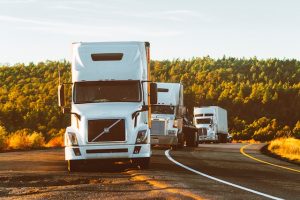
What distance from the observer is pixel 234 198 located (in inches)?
487

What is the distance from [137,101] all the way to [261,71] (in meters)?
177

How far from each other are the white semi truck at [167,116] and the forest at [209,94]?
42075 millimetres

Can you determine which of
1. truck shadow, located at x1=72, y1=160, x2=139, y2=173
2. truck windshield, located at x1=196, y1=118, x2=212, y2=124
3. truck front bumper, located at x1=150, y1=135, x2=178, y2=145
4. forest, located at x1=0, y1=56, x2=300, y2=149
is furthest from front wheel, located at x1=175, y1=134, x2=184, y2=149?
forest, located at x1=0, y1=56, x2=300, y2=149

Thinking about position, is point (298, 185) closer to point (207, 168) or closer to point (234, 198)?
point (234, 198)

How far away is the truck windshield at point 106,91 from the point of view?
20.0 m

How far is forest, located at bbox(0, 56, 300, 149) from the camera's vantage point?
94.8 meters

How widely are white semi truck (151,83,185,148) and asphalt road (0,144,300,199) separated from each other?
1258cm

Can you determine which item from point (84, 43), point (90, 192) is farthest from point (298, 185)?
point (84, 43)

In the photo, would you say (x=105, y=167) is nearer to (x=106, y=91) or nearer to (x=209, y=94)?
(x=106, y=91)

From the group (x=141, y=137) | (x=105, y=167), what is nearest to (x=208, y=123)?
(x=105, y=167)

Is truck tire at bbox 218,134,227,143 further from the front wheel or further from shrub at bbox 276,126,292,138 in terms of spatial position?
the front wheel

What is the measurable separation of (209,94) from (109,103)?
136 m

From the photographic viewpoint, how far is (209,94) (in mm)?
155000

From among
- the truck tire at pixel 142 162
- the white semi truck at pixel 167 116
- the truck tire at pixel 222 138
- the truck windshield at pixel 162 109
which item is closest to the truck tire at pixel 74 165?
the truck tire at pixel 142 162
